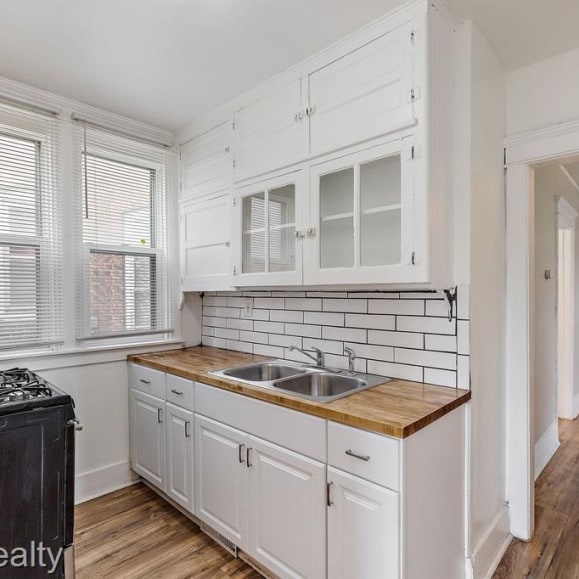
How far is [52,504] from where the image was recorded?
1.56 meters

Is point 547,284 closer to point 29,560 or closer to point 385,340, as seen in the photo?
point 385,340

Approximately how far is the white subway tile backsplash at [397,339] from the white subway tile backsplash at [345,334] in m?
0.05

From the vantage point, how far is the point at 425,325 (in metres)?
1.87

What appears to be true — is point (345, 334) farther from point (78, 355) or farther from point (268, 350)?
point (78, 355)

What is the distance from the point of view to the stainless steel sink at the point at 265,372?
233 cm

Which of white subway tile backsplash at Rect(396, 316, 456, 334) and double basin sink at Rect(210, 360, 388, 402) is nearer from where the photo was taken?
white subway tile backsplash at Rect(396, 316, 456, 334)

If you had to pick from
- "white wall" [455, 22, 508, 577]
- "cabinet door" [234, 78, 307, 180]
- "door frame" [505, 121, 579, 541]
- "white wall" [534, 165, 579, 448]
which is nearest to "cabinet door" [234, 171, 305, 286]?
"cabinet door" [234, 78, 307, 180]

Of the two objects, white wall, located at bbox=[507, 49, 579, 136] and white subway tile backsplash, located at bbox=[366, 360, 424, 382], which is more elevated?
white wall, located at bbox=[507, 49, 579, 136]

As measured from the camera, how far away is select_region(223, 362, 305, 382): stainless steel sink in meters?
2.33

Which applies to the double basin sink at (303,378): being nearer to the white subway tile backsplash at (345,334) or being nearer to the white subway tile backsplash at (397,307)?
the white subway tile backsplash at (345,334)

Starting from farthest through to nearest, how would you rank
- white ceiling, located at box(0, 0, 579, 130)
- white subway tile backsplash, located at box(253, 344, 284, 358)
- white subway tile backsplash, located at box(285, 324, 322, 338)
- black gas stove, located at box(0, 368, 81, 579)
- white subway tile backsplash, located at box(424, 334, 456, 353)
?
white subway tile backsplash, located at box(253, 344, 284, 358) < white subway tile backsplash, located at box(285, 324, 322, 338) < white subway tile backsplash, located at box(424, 334, 456, 353) < white ceiling, located at box(0, 0, 579, 130) < black gas stove, located at box(0, 368, 81, 579)

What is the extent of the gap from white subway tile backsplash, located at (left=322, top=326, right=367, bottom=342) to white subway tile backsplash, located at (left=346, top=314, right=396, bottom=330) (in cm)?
3

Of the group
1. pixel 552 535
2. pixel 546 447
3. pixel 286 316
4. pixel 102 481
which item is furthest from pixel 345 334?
pixel 546 447

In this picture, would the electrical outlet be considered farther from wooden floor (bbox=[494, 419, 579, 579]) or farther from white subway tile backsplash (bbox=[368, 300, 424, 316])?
wooden floor (bbox=[494, 419, 579, 579])
